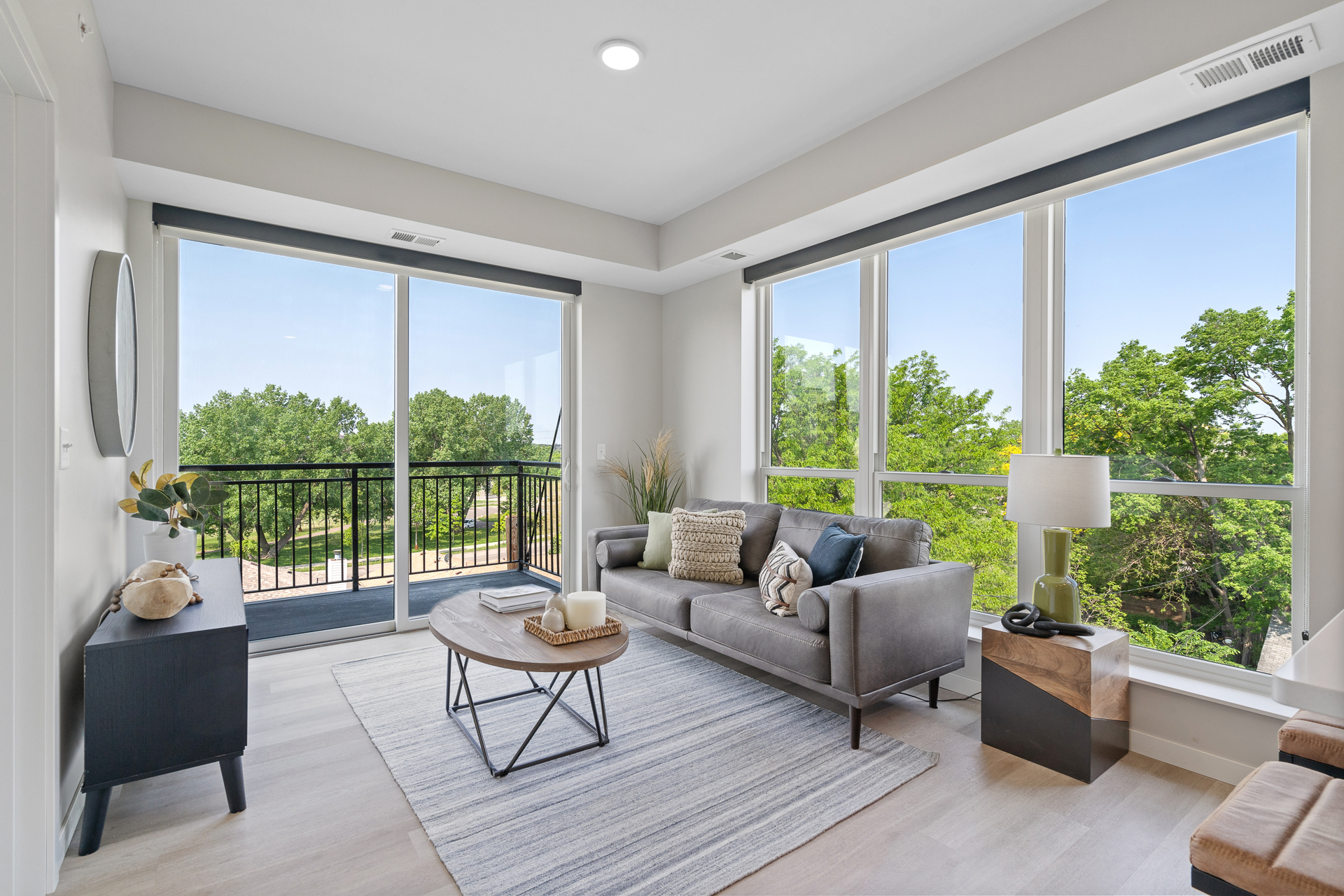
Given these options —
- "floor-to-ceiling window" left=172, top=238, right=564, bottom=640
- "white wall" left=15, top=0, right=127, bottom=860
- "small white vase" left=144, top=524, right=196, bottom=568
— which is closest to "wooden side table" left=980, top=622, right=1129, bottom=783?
"white wall" left=15, top=0, right=127, bottom=860

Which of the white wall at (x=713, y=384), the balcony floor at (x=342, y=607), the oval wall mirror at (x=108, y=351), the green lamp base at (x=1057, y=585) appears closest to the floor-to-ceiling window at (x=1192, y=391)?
the green lamp base at (x=1057, y=585)

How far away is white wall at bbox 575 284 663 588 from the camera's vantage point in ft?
15.7

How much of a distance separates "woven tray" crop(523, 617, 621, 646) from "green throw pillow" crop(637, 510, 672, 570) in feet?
4.48

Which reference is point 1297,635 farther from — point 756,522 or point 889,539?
point 756,522

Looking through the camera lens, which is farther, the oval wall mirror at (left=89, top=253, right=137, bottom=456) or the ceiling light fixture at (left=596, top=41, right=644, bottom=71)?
the ceiling light fixture at (left=596, top=41, right=644, bottom=71)

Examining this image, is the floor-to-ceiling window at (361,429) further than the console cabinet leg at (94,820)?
Yes

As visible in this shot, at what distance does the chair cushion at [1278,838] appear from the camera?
104cm

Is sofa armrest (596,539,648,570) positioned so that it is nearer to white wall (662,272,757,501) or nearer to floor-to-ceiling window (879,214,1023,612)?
white wall (662,272,757,501)

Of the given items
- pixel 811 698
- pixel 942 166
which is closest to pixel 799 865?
pixel 811 698

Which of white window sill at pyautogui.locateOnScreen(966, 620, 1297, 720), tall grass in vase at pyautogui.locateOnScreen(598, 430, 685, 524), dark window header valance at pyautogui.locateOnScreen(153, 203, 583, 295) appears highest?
dark window header valance at pyautogui.locateOnScreen(153, 203, 583, 295)

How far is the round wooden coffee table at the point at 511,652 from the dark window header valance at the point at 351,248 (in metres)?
2.29

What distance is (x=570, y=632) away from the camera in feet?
7.86

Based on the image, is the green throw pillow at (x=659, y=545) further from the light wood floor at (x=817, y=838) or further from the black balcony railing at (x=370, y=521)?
the light wood floor at (x=817, y=838)

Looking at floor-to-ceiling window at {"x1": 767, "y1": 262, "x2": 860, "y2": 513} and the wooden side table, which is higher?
floor-to-ceiling window at {"x1": 767, "y1": 262, "x2": 860, "y2": 513}
